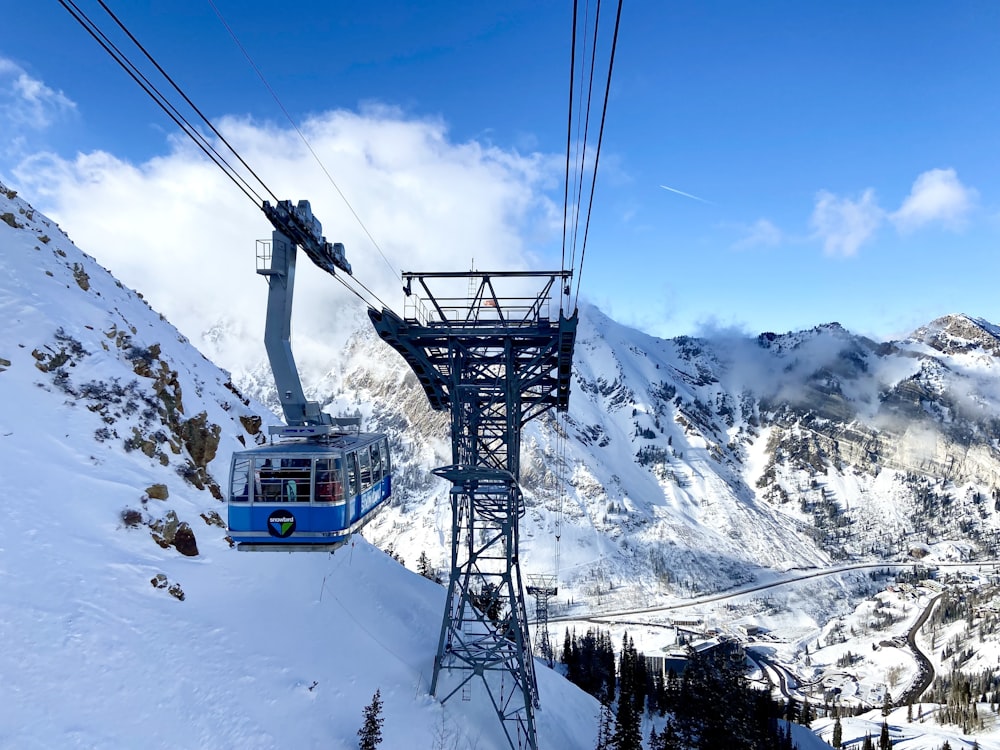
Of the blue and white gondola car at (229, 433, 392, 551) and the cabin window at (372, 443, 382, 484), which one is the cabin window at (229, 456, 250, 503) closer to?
the blue and white gondola car at (229, 433, 392, 551)

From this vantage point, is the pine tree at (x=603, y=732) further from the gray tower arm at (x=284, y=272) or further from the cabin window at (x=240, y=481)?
the gray tower arm at (x=284, y=272)

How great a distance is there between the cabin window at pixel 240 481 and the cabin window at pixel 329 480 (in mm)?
1848

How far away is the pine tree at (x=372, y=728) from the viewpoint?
20.7m

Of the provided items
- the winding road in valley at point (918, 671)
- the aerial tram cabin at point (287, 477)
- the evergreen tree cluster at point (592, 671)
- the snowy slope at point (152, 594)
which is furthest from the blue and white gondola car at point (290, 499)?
the winding road in valley at point (918, 671)

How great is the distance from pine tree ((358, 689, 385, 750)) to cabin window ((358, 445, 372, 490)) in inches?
447

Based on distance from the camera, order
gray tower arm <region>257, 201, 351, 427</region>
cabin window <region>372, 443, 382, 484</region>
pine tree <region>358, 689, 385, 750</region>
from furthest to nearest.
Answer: pine tree <region>358, 689, 385, 750</region>
cabin window <region>372, 443, 382, 484</region>
gray tower arm <region>257, 201, 351, 427</region>

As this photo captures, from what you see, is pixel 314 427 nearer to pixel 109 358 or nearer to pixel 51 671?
pixel 51 671

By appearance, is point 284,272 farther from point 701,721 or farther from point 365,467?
point 701,721

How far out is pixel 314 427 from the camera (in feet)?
48.2

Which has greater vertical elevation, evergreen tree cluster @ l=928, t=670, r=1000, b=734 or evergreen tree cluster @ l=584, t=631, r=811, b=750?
evergreen tree cluster @ l=584, t=631, r=811, b=750

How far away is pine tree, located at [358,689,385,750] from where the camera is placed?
20703 mm

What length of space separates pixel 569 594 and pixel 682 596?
1410 inches

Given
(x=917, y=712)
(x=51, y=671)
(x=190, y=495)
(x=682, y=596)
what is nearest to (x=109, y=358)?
(x=190, y=495)

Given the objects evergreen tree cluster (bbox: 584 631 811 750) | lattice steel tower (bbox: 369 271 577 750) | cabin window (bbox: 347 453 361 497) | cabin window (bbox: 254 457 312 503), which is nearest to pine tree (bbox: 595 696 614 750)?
evergreen tree cluster (bbox: 584 631 811 750)
